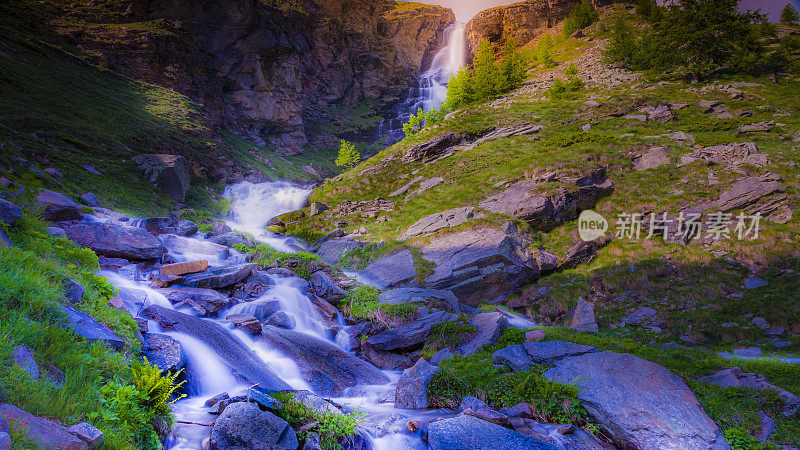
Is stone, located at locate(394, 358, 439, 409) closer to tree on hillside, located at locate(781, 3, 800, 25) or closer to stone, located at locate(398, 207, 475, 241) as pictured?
stone, located at locate(398, 207, 475, 241)

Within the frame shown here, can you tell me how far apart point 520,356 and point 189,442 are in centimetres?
740

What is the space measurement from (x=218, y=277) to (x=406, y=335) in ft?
25.3

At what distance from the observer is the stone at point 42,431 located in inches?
118

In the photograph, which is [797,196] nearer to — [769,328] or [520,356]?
[769,328]

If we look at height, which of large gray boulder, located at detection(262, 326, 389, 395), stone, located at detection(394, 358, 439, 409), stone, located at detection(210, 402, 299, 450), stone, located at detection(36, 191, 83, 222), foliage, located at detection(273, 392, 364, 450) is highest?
stone, located at detection(36, 191, 83, 222)

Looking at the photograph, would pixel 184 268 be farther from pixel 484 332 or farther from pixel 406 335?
pixel 484 332

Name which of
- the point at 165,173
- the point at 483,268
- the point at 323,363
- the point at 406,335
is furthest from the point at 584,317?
the point at 165,173

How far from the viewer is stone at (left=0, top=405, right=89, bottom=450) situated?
299cm

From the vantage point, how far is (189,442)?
16.2ft

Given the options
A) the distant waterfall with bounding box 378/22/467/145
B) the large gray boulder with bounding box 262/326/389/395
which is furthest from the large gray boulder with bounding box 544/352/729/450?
the distant waterfall with bounding box 378/22/467/145

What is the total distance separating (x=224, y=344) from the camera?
8.53 meters

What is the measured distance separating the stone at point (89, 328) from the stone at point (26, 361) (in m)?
1.27

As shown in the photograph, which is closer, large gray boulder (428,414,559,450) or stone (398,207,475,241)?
large gray boulder (428,414,559,450)

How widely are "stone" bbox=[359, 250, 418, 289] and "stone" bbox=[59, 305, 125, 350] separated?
12.4 m
